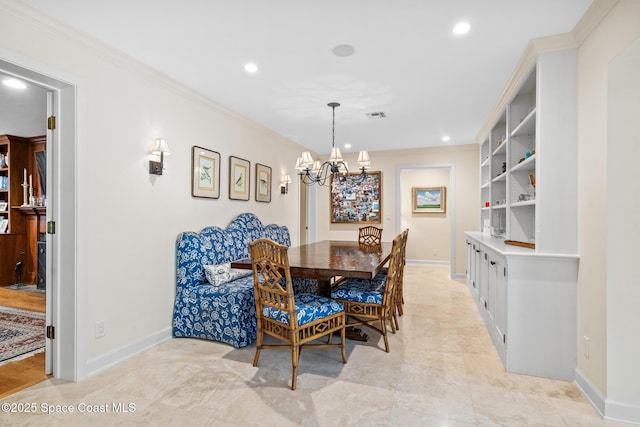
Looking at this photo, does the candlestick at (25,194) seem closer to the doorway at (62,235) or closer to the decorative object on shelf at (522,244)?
the doorway at (62,235)

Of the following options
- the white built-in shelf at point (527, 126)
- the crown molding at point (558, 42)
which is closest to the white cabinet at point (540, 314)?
the white built-in shelf at point (527, 126)

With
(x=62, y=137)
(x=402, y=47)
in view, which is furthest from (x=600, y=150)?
(x=62, y=137)

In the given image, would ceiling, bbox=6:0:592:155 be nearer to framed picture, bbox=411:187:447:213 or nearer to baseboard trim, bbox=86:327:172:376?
baseboard trim, bbox=86:327:172:376

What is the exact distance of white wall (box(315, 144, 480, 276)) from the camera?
5891 millimetres

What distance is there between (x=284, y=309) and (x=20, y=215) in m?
5.68

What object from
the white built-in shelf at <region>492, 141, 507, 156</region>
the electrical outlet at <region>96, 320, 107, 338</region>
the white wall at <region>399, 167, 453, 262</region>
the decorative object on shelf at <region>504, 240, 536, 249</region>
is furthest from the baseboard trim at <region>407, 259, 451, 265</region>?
the electrical outlet at <region>96, 320, 107, 338</region>

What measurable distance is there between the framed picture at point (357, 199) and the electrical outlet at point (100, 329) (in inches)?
189

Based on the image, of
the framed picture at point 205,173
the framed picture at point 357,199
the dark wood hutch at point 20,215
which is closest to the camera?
the framed picture at point 205,173

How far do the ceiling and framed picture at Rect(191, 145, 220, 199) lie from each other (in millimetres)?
633

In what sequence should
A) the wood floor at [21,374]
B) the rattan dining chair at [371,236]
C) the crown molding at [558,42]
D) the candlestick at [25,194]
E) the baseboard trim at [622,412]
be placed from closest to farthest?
the baseboard trim at [622,412], the crown molding at [558,42], the wood floor at [21,374], the rattan dining chair at [371,236], the candlestick at [25,194]

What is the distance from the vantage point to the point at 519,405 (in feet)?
6.56

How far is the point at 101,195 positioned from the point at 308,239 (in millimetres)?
4809

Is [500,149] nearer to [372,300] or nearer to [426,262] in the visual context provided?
[372,300]

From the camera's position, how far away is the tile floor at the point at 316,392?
1.87 meters
